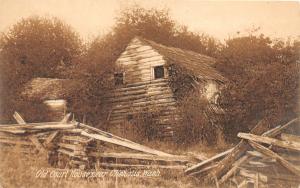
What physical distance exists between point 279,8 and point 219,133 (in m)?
2.40

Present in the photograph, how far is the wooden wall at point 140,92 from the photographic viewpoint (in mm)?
→ 6660

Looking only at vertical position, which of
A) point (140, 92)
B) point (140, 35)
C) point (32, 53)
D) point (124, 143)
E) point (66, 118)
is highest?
point (140, 35)

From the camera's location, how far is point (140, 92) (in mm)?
6844

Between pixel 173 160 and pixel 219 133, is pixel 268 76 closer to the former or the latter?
pixel 219 133

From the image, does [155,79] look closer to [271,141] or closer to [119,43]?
[119,43]

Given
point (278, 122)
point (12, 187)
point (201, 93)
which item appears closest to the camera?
point (12, 187)

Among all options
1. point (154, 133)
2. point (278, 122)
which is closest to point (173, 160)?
point (154, 133)

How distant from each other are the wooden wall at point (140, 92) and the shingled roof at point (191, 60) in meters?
0.11

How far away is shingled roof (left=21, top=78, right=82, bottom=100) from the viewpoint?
6305mm

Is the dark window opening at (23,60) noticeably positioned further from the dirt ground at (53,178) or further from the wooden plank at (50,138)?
the dirt ground at (53,178)

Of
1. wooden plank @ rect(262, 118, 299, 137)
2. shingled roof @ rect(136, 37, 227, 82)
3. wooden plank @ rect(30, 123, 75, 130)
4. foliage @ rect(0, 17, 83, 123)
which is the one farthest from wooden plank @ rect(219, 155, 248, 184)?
foliage @ rect(0, 17, 83, 123)

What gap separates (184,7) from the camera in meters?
6.59

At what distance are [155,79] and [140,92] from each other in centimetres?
39

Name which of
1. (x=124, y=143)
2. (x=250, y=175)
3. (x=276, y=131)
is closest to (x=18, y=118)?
(x=124, y=143)
